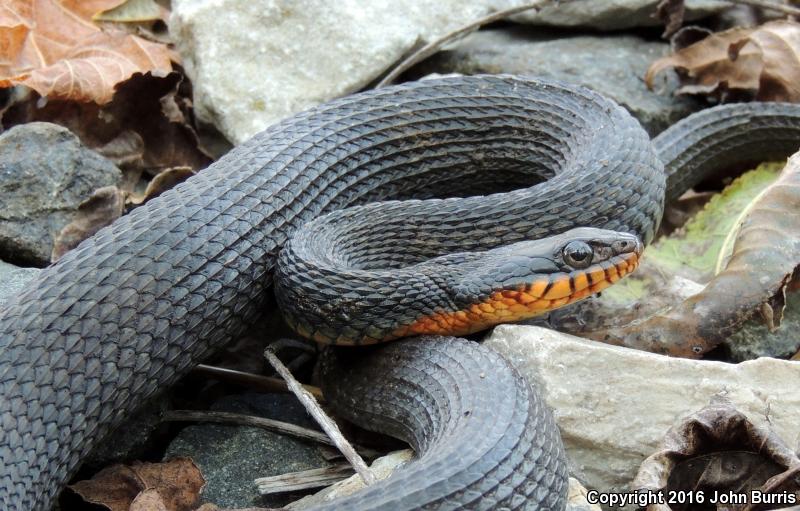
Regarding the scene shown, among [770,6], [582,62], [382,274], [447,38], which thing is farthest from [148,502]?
[770,6]

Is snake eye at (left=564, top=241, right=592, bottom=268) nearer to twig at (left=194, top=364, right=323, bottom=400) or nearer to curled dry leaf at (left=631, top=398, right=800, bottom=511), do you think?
curled dry leaf at (left=631, top=398, right=800, bottom=511)

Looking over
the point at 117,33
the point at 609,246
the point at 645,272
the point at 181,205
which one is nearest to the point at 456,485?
the point at 609,246

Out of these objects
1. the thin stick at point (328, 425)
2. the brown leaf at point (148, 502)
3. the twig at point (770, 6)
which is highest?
the twig at point (770, 6)

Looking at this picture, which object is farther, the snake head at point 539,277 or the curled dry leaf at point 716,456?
the snake head at point 539,277

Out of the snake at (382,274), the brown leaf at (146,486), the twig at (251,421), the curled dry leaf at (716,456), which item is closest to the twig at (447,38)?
the snake at (382,274)

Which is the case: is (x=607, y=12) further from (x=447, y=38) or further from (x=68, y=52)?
(x=68, y=52)

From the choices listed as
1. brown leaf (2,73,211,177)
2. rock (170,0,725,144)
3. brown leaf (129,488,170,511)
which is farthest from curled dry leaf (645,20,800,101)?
brown leaf (129,488,170,511)

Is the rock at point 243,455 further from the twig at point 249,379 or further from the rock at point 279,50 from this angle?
the rock at point 279,50

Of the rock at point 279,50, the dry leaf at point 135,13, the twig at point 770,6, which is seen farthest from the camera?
the dry leaf at point 135,13
